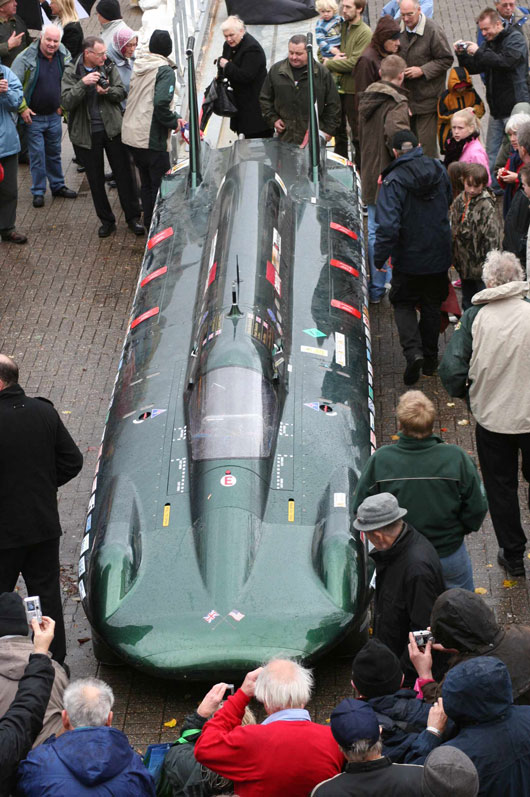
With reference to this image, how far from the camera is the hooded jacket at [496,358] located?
22.6 feet

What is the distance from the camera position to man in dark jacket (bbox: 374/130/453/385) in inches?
354

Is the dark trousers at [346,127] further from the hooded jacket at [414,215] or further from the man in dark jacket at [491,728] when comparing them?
the man in dark jacket at [491,728]

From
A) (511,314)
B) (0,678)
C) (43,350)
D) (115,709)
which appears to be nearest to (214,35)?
(43,350)

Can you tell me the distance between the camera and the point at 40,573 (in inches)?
266

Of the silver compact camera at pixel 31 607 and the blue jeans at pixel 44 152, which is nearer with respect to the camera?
the silver compact camera at pixel 31 607

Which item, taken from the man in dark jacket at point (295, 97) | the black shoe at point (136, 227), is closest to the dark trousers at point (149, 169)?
the black shoe at point (136, 227)

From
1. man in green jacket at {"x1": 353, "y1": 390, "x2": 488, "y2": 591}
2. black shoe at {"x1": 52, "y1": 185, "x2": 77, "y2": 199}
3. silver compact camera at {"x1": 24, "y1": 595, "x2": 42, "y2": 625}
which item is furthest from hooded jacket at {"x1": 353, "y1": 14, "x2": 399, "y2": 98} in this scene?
silver compact camera at {"x1": 24, "y1": 595, "x2": 42, "y2": 625}

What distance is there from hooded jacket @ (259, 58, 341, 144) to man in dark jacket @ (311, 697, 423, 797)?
823 cm

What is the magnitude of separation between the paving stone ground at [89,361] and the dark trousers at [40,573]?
453 mm

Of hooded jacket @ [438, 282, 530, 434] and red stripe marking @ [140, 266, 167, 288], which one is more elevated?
hooded jacket @ [438, 282, 530, 434]

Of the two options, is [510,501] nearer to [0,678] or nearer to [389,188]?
[389,188]

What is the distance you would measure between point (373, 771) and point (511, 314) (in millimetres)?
3440

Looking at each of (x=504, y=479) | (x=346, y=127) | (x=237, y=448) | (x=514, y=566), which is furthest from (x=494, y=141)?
(x=237, y=448)

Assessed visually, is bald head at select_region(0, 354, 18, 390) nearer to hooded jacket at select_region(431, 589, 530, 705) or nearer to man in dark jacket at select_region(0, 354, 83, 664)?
man in dark jacket at select_region(0, 354, 83, 664)
